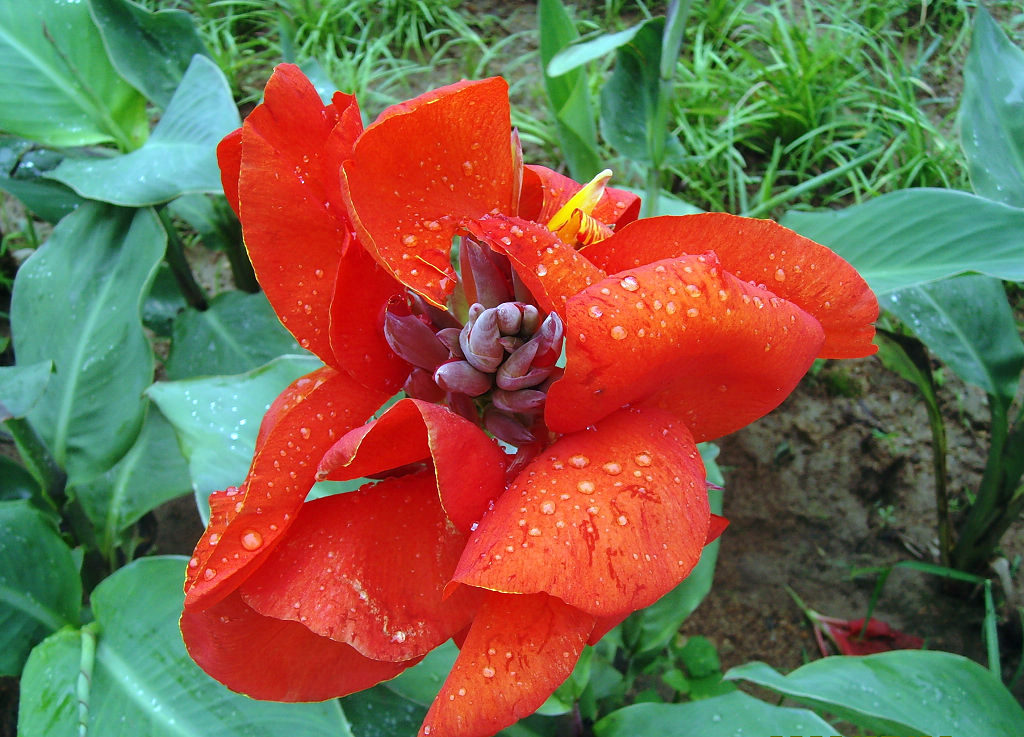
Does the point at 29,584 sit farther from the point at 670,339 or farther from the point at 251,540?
the point at 670,339

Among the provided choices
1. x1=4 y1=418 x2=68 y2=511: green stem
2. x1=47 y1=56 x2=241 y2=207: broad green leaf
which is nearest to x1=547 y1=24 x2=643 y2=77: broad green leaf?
x1=47 y1=56 x2=241 y2=207: broad green leaf

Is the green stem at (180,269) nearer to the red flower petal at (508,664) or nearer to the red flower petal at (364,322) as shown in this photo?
the red flower petal at (364,322)

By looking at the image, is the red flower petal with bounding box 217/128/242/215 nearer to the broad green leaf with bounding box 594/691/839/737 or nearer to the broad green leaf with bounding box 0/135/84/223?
the broad green leaf with bounding box 594/691/839/737

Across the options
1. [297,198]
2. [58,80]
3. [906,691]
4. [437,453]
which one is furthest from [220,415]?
[906,691]

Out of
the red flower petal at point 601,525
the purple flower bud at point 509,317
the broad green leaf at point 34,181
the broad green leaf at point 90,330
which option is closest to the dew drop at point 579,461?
the red flower petal at point 601,525

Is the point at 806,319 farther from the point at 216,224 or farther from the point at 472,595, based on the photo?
the point at 216,224
